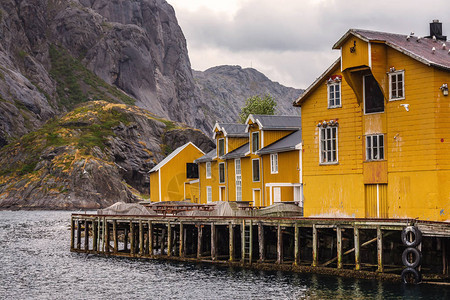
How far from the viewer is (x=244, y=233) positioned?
4562 cm

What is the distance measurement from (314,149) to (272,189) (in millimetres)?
13019

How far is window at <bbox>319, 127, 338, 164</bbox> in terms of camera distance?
152 feet

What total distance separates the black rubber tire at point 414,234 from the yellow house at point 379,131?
4909mm

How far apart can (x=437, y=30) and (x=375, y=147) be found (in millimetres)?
12149

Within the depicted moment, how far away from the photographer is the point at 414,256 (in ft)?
118

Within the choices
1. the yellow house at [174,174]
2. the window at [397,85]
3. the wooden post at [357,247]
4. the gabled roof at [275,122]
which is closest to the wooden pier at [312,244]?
the wooden post at [357,247]

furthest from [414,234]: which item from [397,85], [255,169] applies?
[255,169]

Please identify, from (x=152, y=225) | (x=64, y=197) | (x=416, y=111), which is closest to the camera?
(x=416, y=111)

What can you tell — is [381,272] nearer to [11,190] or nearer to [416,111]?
[416,111]

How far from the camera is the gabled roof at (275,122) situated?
64312mm

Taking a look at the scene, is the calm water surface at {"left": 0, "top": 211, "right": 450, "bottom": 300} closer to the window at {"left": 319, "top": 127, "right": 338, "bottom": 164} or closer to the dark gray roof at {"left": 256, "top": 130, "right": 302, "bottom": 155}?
the window at {"left": 319, "top": 127, "right": 338, "bottom": 164}

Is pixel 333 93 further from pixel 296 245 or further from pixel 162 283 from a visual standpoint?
pixel 162 283

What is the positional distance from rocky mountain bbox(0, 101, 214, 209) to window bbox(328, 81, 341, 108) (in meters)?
106

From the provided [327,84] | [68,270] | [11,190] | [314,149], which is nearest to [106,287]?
[68,270]
